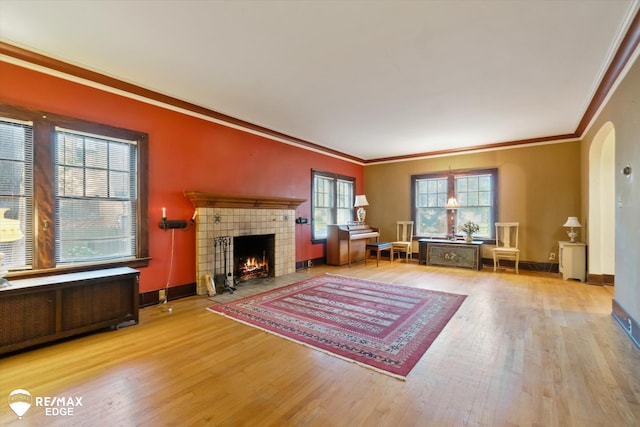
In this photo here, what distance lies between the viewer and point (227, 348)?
2.52 meters

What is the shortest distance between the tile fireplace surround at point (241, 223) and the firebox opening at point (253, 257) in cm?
12

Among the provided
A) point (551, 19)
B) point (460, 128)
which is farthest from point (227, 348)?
point (460, 128)

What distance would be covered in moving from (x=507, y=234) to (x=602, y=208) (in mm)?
1650

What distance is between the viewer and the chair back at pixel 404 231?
7.37m

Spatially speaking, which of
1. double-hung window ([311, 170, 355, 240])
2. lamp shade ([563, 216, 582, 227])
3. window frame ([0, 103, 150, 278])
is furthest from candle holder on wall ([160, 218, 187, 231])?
lamp shade ([563, 216, 582, 227])

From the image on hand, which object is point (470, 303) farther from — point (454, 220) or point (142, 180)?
point (142, 180)

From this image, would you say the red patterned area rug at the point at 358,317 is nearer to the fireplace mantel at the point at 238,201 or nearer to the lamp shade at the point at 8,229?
the fireplace mantel at the point at 238,201

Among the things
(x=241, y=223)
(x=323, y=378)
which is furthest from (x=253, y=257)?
(x=323, y=378)

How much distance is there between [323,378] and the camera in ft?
6.77

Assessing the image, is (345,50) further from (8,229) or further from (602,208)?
(602,208)

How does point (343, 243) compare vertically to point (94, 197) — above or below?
below

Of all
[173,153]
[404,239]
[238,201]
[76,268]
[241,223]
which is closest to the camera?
[76,268]

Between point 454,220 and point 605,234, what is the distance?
2.65 metres

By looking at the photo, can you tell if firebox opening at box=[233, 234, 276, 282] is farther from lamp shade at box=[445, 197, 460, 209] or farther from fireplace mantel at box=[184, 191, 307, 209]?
lamp shade at box=[445, 197, 460, 209]
